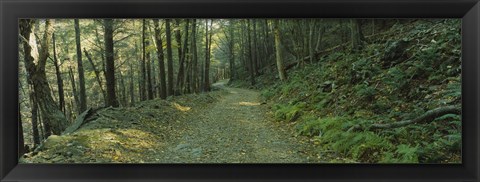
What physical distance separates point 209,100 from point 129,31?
1.07 m

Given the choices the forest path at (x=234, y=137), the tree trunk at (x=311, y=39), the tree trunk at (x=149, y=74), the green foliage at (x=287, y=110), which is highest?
the tree trunk at (x=311, y=39)

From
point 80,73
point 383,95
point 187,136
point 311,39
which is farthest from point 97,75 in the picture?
point 383,95

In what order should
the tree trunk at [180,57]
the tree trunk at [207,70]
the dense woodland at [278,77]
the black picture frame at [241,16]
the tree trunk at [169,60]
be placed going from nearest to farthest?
the black picture frame at [241,16] < the dense woodland at [278,77] < the tree trunk at [169,60] < the tree trunk at [180,57] < the tree trunk at [207,70]

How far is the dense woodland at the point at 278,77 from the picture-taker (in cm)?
325

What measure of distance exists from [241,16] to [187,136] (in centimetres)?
131

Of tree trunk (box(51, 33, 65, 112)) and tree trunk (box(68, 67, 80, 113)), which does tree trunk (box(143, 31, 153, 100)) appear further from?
tree trunk (box(51, 33, 65, 112))

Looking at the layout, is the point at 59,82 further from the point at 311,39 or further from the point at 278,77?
the point at 311,39

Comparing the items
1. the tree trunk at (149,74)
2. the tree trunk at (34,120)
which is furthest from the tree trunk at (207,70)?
the tree trunk at (34,120)

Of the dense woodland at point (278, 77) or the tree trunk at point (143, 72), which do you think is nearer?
the dense woodland at point (278, 77)

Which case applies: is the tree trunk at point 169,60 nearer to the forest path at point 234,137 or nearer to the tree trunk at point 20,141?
the forest path at point 234,137

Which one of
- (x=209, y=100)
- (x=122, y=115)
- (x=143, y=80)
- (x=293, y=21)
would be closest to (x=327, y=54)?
(x=293, y=21)

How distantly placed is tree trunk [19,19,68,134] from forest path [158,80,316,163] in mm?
1090
